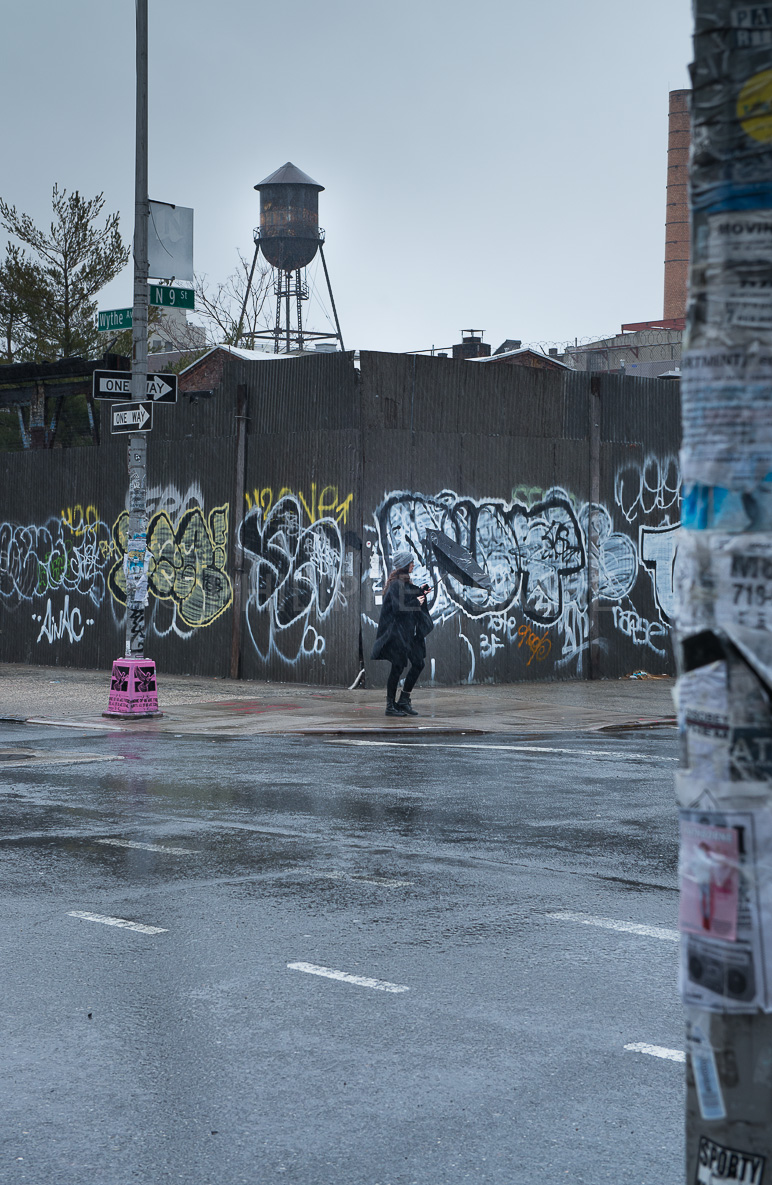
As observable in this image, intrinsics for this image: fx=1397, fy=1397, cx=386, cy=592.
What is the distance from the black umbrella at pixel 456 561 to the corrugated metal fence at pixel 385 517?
0.12m

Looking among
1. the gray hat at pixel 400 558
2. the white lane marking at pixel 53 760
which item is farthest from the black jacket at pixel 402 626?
the white lane marking at pixel 53 760

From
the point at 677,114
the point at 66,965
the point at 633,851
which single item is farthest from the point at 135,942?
the point at 677,114

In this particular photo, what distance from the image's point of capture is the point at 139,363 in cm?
1684

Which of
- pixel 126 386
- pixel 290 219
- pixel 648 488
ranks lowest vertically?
pixel 648 488

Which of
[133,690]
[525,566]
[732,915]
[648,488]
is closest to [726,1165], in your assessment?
[732,915]

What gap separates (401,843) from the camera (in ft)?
29.0

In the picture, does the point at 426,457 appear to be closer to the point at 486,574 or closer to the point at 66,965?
the point at 486,574

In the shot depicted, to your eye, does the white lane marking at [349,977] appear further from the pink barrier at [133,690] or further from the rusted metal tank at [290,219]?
the rusted metal tank at [290,219]

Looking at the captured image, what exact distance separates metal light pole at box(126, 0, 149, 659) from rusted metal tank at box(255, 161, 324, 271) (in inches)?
1732

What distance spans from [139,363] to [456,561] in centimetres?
628

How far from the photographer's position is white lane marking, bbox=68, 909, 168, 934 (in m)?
6.68

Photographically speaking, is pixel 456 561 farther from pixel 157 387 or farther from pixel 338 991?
pixel 338 991

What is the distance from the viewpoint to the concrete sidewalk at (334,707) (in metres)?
16.2

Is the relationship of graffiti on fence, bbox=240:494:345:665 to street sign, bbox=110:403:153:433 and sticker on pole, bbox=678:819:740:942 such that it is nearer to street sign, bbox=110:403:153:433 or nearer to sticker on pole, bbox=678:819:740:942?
street sign, bbox=110:403:153:433
